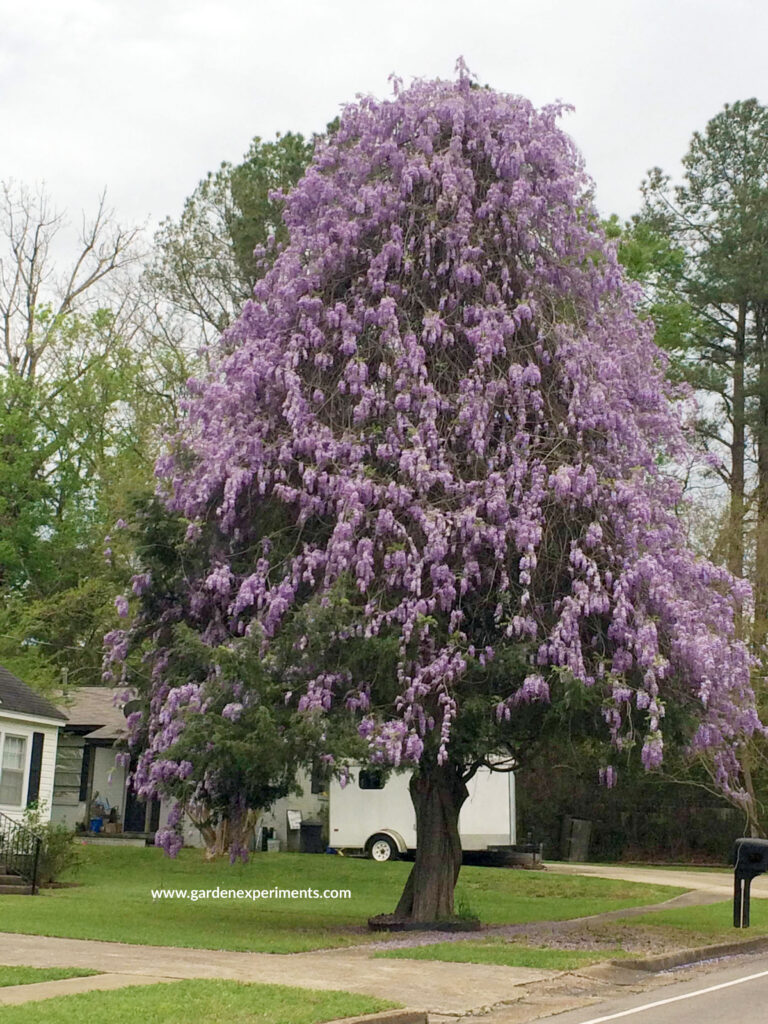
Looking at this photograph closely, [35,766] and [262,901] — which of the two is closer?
[262,901]

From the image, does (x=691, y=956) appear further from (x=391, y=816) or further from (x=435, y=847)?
(x=391, y=816)

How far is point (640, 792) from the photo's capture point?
40.4 metres

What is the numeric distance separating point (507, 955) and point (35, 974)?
586 centimetres

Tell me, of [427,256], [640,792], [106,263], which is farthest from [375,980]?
[106,263]

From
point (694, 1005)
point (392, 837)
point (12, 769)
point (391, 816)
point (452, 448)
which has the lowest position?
point (694, 1005)

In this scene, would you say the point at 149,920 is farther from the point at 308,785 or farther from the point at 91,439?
the point at 91,439

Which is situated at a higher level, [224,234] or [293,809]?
[224,234]

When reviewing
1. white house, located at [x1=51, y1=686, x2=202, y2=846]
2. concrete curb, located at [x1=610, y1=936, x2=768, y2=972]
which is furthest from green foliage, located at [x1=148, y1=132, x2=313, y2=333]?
concrete curb, located at [x1=610, y1=936, x2=768, y2=972]

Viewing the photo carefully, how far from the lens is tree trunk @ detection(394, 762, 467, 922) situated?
64.4ft

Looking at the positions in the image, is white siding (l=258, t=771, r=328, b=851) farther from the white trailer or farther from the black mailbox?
the black mailbox

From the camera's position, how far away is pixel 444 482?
18594 millimetres

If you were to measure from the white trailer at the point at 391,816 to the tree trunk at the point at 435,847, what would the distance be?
13.2 meters

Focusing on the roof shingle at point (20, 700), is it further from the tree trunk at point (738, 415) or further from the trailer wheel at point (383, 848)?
the tree trunk at point (738, 415)

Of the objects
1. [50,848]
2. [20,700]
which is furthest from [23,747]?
[50,848]
